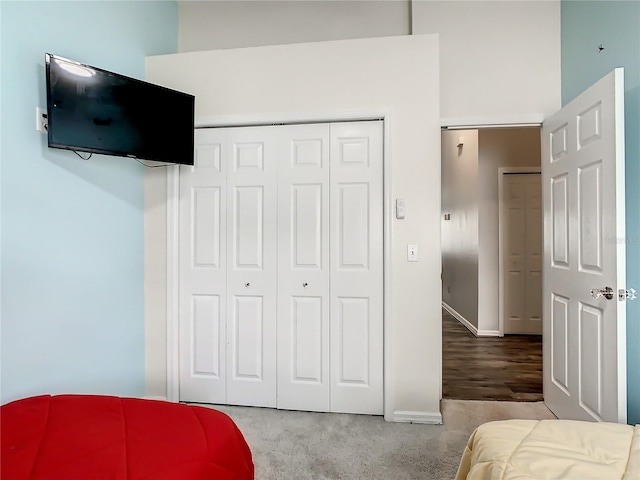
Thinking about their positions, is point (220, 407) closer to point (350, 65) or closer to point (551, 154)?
point (350, 65)

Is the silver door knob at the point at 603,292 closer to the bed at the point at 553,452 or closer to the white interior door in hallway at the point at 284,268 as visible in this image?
the bed at the point at 553,452

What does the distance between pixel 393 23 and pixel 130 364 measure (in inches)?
128

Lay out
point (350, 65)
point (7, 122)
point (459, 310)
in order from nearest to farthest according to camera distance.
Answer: point (7, 122) < point (350, 65) < point (459, 310)

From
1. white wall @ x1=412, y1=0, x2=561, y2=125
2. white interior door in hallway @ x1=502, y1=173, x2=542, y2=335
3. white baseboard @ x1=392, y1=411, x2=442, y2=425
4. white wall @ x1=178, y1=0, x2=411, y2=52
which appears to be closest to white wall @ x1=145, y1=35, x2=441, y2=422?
white baseboard @ x1=392, y1=411, x2=442, y2=425

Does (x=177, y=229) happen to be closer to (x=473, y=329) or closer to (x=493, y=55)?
(x=493, y=55)

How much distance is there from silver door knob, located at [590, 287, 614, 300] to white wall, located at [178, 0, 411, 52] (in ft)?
7.53

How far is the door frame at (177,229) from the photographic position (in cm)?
248

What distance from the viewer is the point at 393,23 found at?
2979 millimetres

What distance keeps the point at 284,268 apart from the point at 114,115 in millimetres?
1387

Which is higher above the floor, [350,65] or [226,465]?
[350,65]

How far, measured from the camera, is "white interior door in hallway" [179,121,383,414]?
8.36ft

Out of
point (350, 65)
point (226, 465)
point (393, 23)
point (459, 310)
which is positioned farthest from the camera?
point (459, 310)

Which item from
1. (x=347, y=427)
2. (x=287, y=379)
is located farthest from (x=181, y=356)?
(x=347, y=427)

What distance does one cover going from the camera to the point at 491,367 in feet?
11.9
